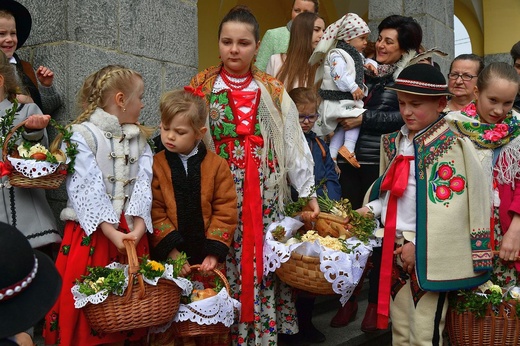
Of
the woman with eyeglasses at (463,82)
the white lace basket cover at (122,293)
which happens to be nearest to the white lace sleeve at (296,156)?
the white lace basket cover at (122,293)

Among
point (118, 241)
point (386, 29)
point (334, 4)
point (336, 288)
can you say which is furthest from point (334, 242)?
point (334, 4)

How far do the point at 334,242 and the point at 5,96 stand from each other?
1.99 meters

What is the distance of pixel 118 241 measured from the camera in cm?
334

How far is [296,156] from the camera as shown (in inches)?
166

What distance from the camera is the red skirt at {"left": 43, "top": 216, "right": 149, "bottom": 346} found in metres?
3.30

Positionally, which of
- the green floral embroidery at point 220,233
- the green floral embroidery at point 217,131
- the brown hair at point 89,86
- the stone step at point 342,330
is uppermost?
the brown hair at point 89,86

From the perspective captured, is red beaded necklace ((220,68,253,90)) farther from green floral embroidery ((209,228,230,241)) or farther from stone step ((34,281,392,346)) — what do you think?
stone step ((34,281,392,346))

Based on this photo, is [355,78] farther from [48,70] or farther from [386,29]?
[48,70]

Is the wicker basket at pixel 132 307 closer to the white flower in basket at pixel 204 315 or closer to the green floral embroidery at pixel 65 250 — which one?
the white flower in basket at pixel 204 315

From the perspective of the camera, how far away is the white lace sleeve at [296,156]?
4199 millimetres

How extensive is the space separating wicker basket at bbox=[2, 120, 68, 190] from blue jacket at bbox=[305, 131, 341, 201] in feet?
6.48

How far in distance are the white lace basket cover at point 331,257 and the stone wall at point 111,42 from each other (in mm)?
1273

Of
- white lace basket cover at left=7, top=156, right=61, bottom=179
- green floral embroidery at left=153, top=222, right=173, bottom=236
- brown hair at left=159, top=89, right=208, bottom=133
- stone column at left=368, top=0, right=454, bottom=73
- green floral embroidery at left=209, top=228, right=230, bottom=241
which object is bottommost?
green floral embroidery at left=209, top=228, right=230, bottom=241

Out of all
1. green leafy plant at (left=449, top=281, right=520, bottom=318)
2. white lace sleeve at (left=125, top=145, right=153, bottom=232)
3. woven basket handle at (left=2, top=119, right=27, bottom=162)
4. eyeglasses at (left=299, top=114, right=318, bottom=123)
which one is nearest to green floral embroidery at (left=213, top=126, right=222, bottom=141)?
white lace sleeve at (left=125, top=145, right=153, bottom=232)
